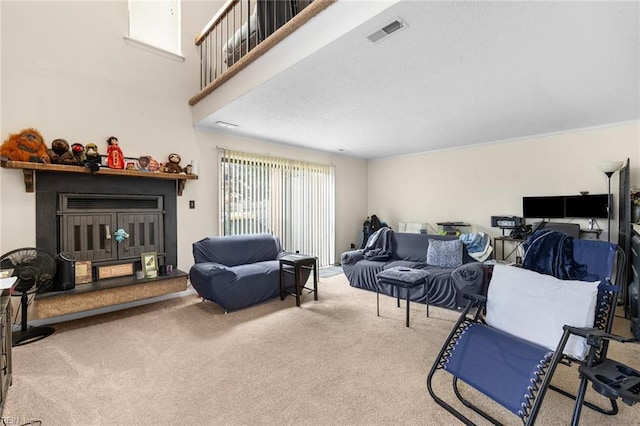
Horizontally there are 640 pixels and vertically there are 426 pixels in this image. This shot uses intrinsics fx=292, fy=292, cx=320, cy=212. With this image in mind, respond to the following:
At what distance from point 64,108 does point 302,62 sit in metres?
2.82

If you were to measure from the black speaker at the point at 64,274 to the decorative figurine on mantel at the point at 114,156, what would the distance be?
1096 millimetres

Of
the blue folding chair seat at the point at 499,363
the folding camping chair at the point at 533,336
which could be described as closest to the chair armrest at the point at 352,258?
the folding camping chair at the point at 533,336

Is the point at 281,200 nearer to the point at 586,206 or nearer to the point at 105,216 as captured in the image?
the point at 105,216

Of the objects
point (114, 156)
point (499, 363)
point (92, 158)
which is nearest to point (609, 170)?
point (499, 363)

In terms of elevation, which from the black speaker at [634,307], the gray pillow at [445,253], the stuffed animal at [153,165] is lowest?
the black speaker at [634,307]

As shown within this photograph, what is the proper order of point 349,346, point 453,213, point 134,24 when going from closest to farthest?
point 349,346 → point 134,24 → point 453,213

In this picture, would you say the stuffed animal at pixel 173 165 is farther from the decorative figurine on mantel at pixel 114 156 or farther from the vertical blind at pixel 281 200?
the vertical blind at pixel 281 200

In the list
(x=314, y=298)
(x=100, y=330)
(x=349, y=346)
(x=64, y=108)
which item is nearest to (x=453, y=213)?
(x=314, y=298)

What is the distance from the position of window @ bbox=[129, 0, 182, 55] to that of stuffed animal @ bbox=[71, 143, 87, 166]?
1.61 metres

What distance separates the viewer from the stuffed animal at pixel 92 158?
3.17 metres

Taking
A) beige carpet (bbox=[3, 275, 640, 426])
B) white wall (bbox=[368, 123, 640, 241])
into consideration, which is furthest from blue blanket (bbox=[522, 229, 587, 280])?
white wall (bbox=[368, 123, 640, 241])

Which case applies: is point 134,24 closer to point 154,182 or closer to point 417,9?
point 154,182

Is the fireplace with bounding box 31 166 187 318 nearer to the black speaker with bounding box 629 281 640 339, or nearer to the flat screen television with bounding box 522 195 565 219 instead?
the black speaker with bounding box 629 281 640 339

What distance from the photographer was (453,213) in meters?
5.74
